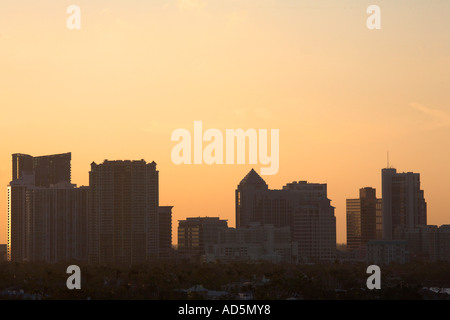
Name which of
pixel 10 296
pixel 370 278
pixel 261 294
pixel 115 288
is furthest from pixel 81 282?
pixel 370 278

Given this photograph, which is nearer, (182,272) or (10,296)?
(10,296)

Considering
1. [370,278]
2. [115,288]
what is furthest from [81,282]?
[370,278]

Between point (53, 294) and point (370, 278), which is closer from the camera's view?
point (53, 294)

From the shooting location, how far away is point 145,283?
16662 centimetres
